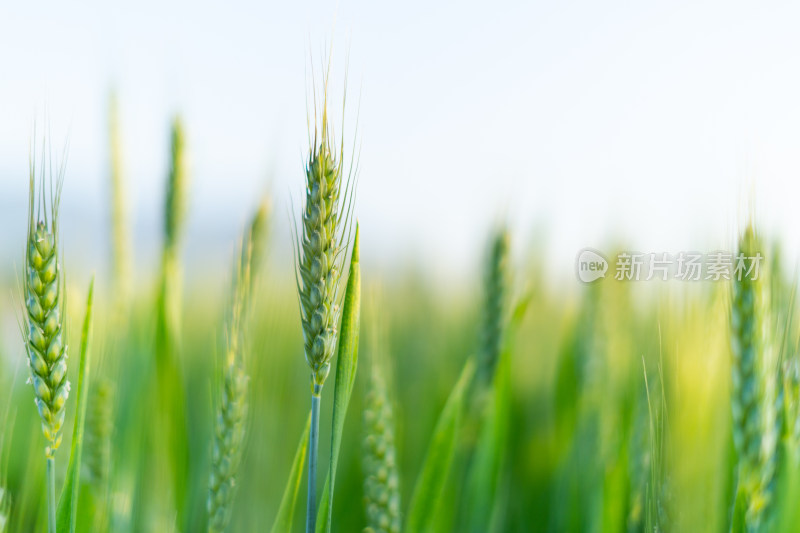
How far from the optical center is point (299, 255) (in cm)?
78

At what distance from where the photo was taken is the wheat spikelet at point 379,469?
1038 millimetres

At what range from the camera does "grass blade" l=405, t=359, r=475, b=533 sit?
1021 mm

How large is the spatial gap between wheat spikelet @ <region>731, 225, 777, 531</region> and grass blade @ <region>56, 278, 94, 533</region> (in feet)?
2.85

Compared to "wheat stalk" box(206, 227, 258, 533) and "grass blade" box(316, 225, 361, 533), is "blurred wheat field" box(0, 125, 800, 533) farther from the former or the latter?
"grass blade" box(316, 225, 361, 533)

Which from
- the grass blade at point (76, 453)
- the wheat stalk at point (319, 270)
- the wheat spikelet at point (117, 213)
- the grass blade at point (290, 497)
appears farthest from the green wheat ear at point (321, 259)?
the wheat spikelet at point (117, 213)

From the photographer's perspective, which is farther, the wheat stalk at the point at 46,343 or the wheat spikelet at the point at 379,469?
the wheat spikelet at the point at 379,469

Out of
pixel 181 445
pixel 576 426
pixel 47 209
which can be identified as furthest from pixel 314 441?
pixel 576 426

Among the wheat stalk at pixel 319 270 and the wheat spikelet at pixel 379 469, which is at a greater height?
the wheat stalk at pixel 319 270

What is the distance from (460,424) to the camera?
1.35 meters

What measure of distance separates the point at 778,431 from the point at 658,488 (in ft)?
1.20

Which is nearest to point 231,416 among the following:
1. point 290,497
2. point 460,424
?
point 290,497

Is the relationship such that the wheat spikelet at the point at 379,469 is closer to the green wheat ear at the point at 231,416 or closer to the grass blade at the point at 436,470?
the grass blade at the point at 436,470

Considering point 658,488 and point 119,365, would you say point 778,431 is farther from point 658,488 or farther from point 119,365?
point 119,365

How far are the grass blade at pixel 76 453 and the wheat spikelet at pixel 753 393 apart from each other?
87 centimetres
